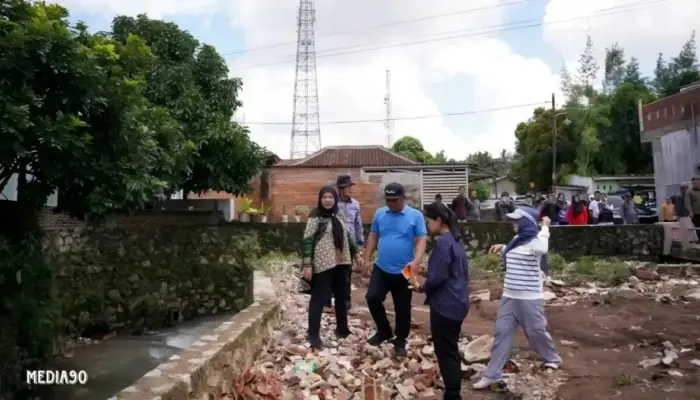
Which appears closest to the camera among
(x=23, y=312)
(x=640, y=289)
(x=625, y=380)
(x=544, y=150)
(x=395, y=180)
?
(x=625, y=380)

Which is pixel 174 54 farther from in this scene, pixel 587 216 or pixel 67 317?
pixel 587 216

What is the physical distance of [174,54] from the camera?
1474cm

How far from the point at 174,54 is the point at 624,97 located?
109 ft

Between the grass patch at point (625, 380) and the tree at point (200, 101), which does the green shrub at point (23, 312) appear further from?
the grass patch at point (625, 380)

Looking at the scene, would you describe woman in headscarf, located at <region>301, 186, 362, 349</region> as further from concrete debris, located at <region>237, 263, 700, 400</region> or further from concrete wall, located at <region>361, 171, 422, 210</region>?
concrete wall, located at <region>361, 171, 422, 210</region>

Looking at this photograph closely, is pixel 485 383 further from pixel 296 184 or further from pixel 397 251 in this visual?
pixel 296 184

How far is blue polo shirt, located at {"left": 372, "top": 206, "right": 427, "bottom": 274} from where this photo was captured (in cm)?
545

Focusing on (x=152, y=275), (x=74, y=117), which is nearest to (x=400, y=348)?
(x=74, y=117)

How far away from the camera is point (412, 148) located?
48094 mm

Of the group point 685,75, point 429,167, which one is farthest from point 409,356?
point 685,75

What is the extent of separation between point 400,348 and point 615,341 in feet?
8.02

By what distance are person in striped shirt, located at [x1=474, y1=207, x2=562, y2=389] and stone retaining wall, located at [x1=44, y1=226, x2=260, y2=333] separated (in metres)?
6.72

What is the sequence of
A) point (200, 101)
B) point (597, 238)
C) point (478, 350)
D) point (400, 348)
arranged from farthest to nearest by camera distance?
point (597, 238) → point (200, 101) → point (478, 350) → point (400, 348)

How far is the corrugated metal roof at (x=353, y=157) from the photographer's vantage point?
29109 millimetres
